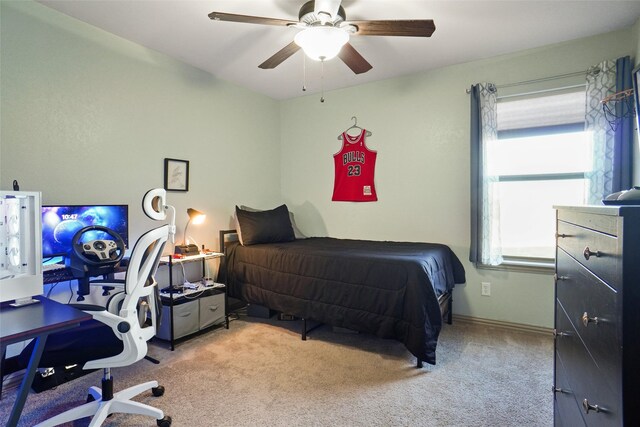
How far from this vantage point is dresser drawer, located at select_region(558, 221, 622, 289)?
81cm

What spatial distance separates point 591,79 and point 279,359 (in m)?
3.34

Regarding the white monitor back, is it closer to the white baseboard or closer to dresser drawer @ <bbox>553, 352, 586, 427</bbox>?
dresser drawer @ <bbox>553, 352, 586, 427</bbox>

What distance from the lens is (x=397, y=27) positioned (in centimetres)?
200

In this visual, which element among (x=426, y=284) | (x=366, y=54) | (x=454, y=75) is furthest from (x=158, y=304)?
(x=454, y=75)

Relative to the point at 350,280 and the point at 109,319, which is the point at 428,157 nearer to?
the point at 350,280

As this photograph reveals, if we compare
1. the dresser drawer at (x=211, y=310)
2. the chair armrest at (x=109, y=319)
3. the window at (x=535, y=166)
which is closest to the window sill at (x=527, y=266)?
the window at (x=535, y=166)

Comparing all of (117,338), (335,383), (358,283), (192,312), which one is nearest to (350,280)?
(358,283)

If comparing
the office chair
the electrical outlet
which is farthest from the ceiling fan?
the electrical outlet

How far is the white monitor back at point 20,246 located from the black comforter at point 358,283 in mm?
1807

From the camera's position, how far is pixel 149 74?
Answer: 117 inches

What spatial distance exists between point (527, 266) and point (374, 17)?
8.23ft

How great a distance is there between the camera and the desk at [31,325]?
117 centimetres

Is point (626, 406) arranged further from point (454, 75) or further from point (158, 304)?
point (454, 75)

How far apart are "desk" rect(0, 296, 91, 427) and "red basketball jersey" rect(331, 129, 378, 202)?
298 centimetres
